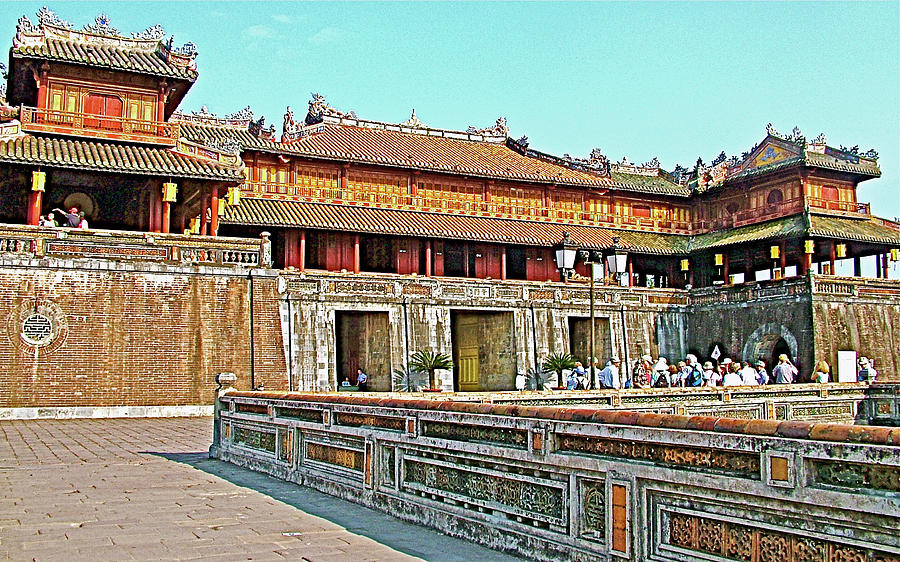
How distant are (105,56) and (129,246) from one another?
7483mm

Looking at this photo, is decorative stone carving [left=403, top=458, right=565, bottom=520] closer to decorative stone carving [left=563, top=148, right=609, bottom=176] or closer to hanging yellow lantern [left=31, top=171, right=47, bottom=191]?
hanging yellow lantern [left=31, top=171, right=47, bottom=191]

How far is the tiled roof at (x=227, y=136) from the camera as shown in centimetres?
3356

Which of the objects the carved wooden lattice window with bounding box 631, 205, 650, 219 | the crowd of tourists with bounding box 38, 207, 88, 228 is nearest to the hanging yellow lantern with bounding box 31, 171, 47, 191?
the crowd of tourists with bounding box 38, 207, 88, 228

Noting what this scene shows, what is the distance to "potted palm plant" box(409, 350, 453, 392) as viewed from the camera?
29.1 meters

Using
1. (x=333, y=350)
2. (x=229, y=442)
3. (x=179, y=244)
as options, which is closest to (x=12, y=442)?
(x=229, y=442)

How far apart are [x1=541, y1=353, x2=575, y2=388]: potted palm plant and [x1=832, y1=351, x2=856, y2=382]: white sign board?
30.6 ft

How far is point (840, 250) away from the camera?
36.6 meters

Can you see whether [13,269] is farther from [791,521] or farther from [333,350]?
[791,521]

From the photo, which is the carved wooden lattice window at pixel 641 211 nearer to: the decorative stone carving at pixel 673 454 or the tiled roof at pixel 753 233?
the tiled roof at pixel 753 233

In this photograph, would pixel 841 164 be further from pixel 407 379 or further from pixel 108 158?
pixel 108 158

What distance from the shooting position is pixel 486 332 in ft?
107

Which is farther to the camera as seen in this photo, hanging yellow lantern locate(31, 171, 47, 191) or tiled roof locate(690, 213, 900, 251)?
tiled roof locate(690, 213, 900, 251)

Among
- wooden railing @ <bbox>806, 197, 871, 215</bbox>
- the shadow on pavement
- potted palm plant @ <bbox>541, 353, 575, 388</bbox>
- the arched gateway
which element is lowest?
the shadow on pavement

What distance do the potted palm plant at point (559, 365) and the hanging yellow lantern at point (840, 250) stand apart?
→ 1304 centimetres
